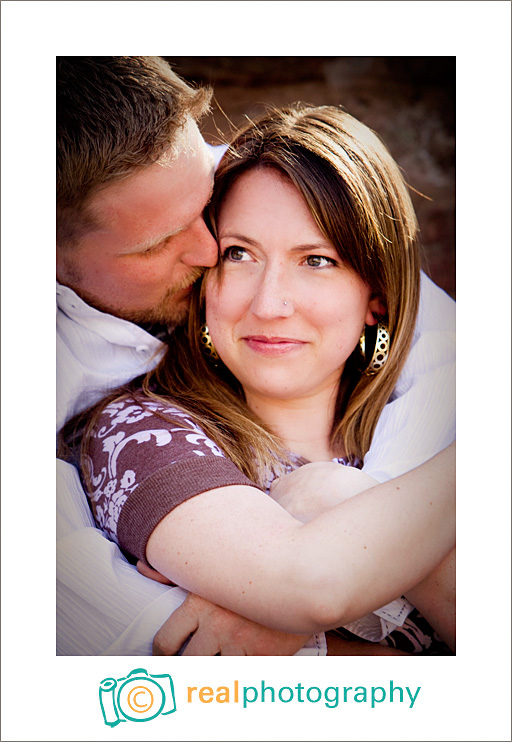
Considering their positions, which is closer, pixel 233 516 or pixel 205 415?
pixel 233 516

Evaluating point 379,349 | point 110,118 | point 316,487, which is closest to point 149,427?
point 316,487

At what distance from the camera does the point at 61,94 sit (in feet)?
7.68

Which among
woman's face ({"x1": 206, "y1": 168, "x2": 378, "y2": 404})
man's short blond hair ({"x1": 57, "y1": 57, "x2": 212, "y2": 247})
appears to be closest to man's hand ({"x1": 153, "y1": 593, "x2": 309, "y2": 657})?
woman's face ({"x1": 206, "y1": 168, "x2": 378, "y2": 404})

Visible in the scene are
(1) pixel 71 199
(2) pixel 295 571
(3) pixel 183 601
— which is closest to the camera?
A: (2) pixel 295 571

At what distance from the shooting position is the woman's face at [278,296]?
7.48ft

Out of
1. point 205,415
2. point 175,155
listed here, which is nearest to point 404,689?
point 205,415

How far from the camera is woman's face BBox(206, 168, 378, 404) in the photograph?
2281mm

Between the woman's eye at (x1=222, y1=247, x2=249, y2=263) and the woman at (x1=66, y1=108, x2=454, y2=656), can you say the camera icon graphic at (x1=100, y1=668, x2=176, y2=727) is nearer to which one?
the woman at (x1=66, y1=108, x2=454, y2=656)

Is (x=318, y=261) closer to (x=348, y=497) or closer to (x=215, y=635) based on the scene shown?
(x=348, y=497)

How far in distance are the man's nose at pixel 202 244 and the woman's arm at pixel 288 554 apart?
0.68 m

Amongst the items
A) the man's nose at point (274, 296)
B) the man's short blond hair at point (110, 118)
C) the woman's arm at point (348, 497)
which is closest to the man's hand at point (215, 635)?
the woman's arm at point (348, 497)

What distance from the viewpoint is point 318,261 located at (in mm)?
2305

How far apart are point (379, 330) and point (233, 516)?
754 mm
